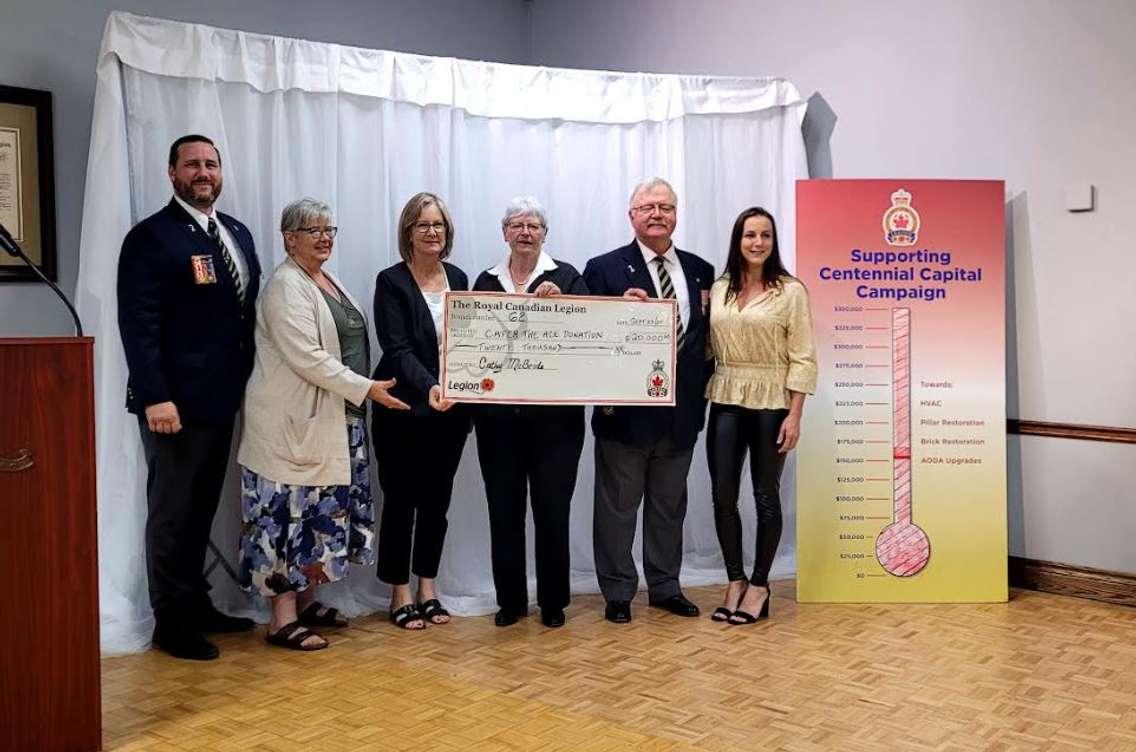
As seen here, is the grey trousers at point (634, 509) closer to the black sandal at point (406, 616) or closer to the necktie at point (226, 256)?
the black sandal at point (406, 616)

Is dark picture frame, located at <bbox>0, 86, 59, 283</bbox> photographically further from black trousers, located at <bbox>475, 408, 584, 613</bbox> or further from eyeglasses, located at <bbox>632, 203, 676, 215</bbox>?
eyeglasses, located at <bbox>632, 203, 676, 215</bbox>

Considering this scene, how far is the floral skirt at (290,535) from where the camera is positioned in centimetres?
386

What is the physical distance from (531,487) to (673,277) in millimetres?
931

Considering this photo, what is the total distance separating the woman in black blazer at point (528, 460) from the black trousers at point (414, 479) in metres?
0.13

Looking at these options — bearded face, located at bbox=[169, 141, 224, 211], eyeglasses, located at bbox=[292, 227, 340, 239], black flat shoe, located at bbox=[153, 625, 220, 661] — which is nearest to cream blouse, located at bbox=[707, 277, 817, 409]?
eyeglasses, located at bbox=[292, 227, 340, 239]

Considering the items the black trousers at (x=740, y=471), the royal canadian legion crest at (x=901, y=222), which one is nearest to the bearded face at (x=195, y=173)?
the black trousers at (x=740, y=471)

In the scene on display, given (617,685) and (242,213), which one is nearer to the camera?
(617,685)

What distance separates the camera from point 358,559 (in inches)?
160

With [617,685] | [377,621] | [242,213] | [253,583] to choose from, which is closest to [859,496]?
[617,685]

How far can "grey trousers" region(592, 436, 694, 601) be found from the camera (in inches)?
168

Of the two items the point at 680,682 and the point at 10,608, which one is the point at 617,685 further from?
the point at 10,608

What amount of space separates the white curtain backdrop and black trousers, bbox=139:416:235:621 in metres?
0.19

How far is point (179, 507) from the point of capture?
378 cm

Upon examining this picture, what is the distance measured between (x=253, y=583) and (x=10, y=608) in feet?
3.99
